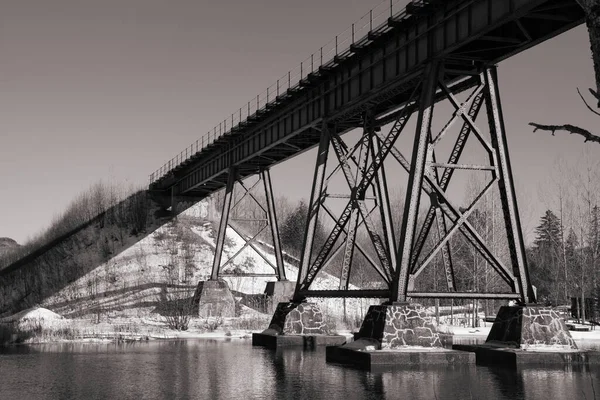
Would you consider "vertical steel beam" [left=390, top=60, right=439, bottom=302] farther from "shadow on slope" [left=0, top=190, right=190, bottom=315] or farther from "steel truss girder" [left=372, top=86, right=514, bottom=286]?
"shadow on slope" [left=0, top=190, right=190, bottom=315]

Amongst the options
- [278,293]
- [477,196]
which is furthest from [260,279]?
[477,196]

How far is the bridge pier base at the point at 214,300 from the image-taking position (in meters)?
39.7

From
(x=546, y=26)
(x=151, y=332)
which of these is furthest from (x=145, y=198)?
(x=546, y=26)

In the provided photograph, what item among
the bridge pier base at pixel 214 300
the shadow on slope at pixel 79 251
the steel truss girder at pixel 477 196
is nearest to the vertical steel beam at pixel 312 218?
the steel truss girder at pixel 477 196

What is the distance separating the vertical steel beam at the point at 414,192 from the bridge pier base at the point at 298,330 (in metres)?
6.89

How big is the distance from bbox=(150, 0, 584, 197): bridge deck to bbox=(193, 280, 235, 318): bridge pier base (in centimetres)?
962

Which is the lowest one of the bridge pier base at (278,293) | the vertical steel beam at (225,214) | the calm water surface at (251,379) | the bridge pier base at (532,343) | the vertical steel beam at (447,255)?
the calm water surface at (251,379)

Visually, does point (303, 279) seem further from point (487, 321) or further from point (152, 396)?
point (487, 321)

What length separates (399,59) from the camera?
2130 cm

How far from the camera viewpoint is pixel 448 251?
21.7 m

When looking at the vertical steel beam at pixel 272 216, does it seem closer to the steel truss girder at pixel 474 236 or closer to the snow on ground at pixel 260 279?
the snow on ground at pixel 260 279

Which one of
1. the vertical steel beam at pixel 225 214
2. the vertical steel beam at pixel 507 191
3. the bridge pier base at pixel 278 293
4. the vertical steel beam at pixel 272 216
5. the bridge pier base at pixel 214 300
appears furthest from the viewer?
the bridge pier base at pixel 214 300

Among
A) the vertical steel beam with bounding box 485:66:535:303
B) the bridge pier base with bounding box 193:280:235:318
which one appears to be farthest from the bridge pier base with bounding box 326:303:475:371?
the bridge pier base with bounding box 193:280:235:318

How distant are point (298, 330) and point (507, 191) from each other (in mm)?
9686
